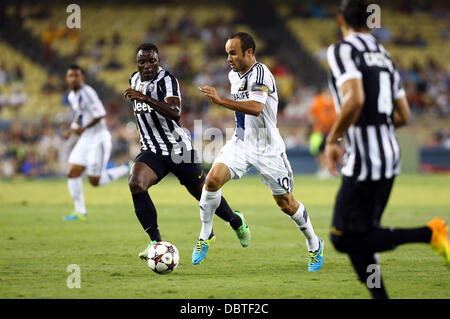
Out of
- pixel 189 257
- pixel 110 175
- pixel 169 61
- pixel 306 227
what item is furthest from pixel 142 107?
pixel 169 61

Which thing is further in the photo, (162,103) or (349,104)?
(162,103)

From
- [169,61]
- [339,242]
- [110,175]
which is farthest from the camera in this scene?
[169,61]

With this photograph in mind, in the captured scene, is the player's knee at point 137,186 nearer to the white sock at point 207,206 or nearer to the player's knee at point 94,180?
the white sock at point 207,206

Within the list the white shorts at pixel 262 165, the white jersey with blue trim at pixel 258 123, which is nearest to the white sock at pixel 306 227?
the white shorts at pixel 262 165

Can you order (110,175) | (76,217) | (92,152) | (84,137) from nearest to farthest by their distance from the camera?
(76,217) → (92,152) → (84,137) → (110,175)

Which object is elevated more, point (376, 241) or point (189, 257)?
point (376, 241)

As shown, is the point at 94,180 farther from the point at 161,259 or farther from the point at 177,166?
the point at 161,259

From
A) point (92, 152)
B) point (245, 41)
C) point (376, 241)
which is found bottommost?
point (376, 241)

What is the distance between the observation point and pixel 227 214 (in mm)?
8641

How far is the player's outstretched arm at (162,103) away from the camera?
7.93 meters

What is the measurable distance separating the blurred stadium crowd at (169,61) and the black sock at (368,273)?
17576 millimetres

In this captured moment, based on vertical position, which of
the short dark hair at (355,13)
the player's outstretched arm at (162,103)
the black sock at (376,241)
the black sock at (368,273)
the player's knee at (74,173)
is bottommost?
the black sock at (368,273)

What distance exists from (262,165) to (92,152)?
6.15m

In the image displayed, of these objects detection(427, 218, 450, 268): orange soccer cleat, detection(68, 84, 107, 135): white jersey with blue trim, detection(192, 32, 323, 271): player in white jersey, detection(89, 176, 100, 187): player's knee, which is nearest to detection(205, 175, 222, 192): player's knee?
detection(192, 32, 323, 271): player in white jersey
